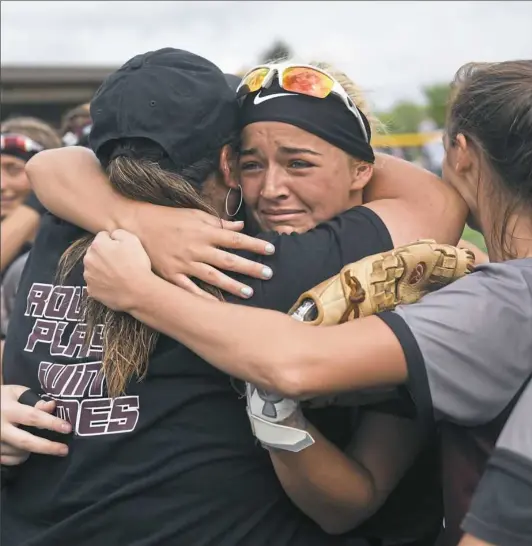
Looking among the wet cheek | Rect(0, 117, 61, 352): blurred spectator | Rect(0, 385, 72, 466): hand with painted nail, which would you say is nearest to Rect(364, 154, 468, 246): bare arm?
the wet cheek

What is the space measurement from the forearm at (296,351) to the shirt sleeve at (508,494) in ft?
0.73

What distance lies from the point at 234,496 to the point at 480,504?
0.62 m

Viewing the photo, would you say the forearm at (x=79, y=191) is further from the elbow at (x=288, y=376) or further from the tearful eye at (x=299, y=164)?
the elbow at (x=288, y=376)

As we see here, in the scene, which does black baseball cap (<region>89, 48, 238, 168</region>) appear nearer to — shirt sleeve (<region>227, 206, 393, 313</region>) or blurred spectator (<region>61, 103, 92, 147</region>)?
shirt sleeve (<region>227, 206, 393, 313</region>)

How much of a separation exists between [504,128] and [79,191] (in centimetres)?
108

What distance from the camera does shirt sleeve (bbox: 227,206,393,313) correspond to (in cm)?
171

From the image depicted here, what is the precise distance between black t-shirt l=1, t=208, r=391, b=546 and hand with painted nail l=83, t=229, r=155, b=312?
14 centimetres

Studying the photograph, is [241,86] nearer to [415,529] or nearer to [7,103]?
[415,529]

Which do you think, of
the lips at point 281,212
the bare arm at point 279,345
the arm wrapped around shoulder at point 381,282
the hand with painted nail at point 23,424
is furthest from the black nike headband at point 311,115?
the hand with painted nail at point 23,424

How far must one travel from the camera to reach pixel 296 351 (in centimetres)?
143

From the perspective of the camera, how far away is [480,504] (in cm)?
136

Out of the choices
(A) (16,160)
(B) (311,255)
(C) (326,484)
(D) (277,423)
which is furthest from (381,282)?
(A) (16,160)

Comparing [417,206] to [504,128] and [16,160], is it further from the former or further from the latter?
[16,160]

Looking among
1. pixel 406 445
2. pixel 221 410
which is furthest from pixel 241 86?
pixel 406 445
